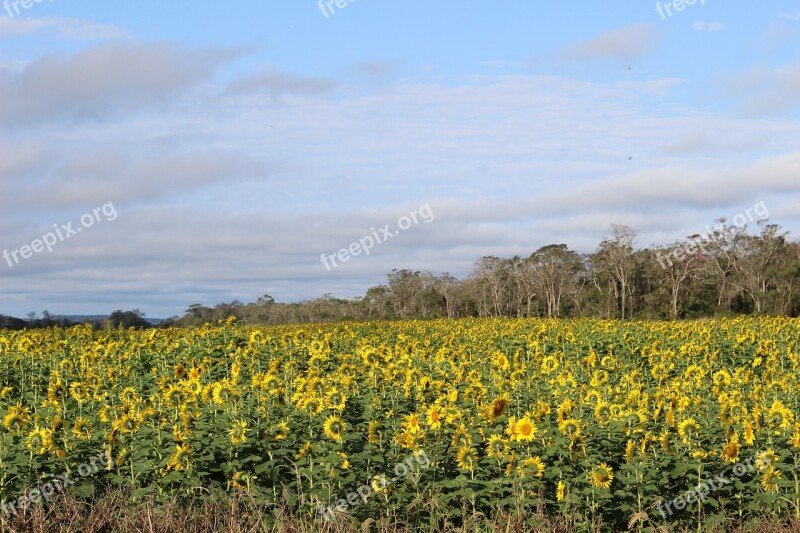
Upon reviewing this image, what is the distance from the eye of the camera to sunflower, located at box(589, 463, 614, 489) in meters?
7.38

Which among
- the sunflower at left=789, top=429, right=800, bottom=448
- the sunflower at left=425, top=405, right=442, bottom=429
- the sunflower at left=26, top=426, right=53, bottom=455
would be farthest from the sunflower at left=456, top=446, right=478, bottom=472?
the sunflower at left=26, top=426, right=53, bottom=455

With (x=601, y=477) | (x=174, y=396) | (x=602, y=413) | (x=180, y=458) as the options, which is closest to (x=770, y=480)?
(x=602, y=413)

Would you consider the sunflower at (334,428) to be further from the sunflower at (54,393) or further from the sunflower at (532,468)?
the sunflower at (54,393)

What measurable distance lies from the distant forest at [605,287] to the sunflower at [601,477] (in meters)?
55.9

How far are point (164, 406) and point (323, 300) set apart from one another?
7568 cm

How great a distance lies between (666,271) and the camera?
75688mm

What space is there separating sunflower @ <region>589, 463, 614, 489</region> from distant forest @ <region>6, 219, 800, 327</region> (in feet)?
184

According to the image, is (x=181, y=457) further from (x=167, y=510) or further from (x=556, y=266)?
(x=556, y=266)

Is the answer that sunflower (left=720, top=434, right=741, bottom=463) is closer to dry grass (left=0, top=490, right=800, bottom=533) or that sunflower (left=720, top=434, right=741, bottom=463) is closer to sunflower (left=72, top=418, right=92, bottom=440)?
dry grass (left=0, top=490, right=800, bottom=533)

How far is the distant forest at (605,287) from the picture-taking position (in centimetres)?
7081

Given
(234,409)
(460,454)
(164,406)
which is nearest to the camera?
(460,454)

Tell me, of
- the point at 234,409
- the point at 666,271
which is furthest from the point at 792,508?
the point at 666,271

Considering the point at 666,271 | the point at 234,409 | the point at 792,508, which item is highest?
the point at 666,271

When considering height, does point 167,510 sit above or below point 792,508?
above
